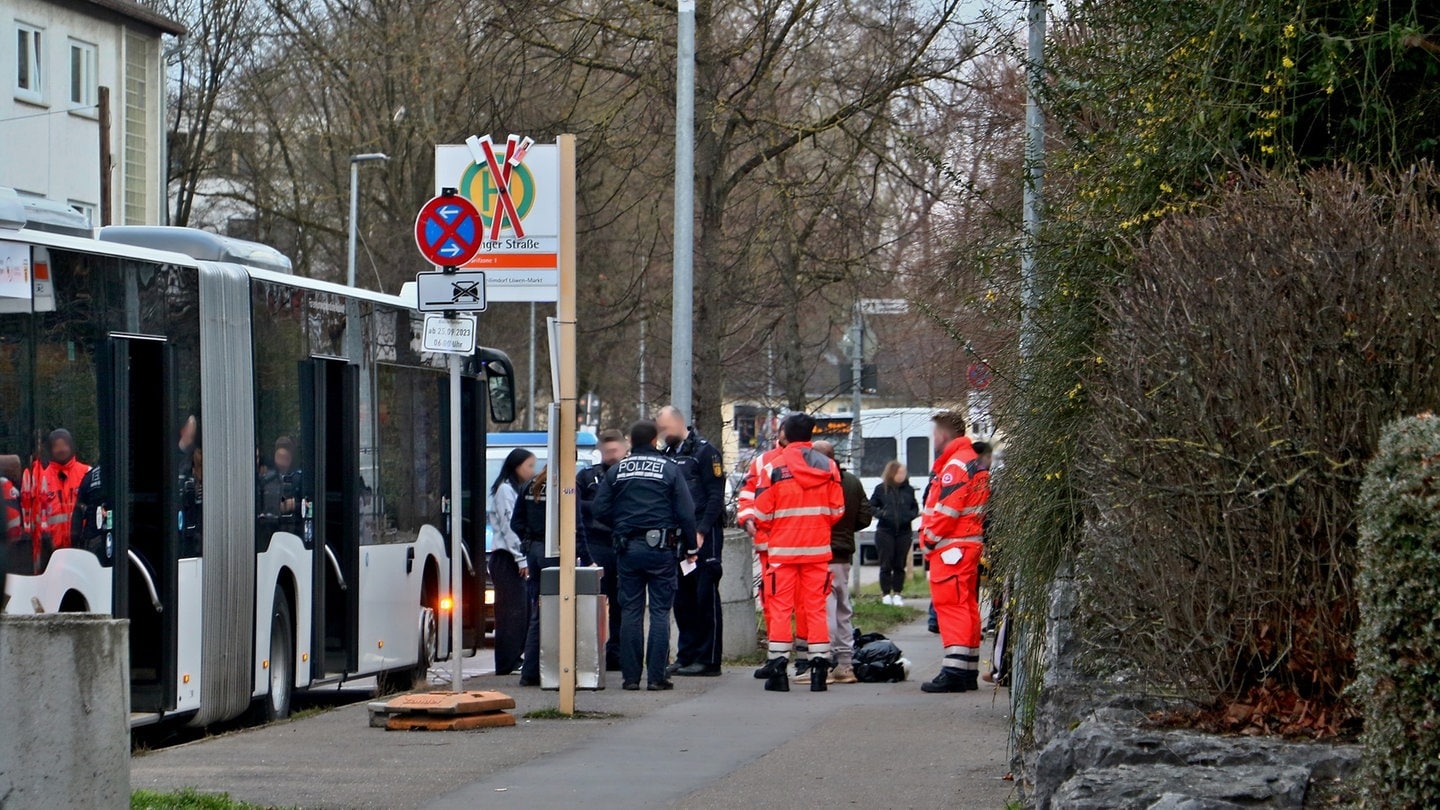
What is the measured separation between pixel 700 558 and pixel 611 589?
29.1 inches

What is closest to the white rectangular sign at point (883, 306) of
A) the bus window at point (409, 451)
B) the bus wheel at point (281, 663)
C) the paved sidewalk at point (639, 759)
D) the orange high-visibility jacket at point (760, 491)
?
the orange high-visibility jacket at point (760, 491)

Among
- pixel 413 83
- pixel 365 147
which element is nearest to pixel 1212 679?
pixel 413 83

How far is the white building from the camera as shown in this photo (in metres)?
36.0

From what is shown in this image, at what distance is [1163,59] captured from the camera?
780 cm

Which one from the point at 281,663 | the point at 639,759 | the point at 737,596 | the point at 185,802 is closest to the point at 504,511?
the point at 737,596

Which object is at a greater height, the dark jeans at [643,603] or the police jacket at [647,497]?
the police jacket at [647,497]

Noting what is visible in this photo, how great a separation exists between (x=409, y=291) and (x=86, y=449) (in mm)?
5155

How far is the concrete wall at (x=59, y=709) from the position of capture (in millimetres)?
6004

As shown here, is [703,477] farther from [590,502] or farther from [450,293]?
[450,293]

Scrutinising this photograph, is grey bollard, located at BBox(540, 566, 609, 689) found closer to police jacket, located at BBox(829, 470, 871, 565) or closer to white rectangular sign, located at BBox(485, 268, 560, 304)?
white rectangular sign, located at BBox(485, 268, 560, 304)

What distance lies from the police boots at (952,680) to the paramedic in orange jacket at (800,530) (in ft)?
2.59

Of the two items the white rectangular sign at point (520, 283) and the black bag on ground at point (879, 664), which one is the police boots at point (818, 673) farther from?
the white rectangular sign at point (520, 283)

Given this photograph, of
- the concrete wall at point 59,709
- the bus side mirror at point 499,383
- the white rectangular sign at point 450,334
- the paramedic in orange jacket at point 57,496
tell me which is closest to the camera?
the concrete wall at point 59,709

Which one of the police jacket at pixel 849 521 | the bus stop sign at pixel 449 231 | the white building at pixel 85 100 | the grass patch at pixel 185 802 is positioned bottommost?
the grass patch at pixel 185 802
